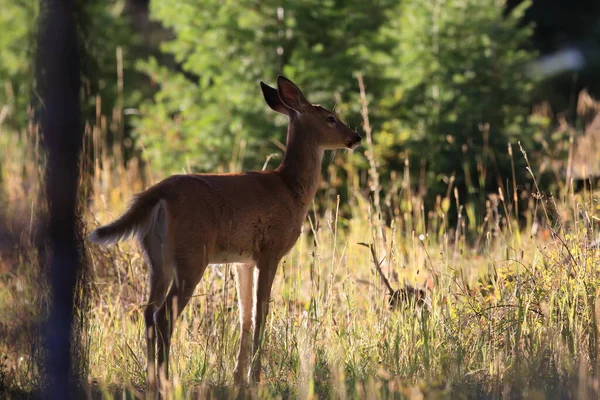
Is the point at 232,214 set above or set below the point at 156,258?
above

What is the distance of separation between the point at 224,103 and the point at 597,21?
16254 millimetres

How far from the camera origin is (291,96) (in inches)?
253

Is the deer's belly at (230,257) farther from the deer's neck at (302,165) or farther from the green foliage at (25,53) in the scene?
the green foliage at (25,53)

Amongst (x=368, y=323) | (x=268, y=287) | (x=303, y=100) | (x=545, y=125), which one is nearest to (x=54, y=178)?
(x=268, y=287)

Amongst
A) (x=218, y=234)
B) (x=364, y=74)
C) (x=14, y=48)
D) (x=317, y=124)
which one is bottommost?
(x=218, y=234)

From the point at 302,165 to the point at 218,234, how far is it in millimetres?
1125

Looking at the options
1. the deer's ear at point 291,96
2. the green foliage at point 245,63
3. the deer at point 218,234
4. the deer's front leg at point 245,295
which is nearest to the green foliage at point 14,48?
the green foliage at point 245,63

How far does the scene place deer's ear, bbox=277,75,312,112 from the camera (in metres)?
6.34

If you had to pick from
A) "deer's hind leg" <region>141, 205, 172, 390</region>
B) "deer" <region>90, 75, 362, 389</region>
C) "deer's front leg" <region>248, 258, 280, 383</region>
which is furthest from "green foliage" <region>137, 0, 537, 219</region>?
"deer's hind leg" <region>141, 205, 172, 390</region>

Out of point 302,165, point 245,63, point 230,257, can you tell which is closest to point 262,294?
point 230,257

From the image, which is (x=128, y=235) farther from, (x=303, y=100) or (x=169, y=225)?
(x=303, y=100)

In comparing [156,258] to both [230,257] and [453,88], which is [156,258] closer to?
[230,257]

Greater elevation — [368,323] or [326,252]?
[326,252]

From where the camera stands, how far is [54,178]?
3297mm
